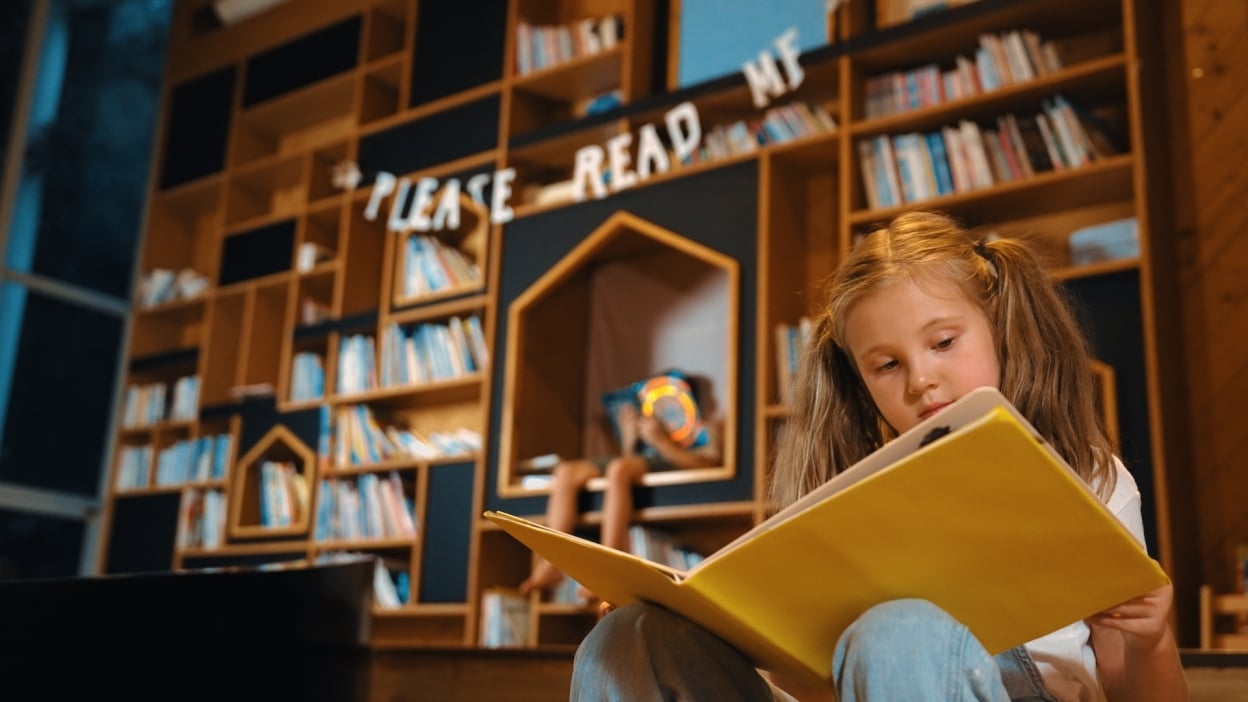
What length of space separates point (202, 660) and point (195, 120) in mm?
4368

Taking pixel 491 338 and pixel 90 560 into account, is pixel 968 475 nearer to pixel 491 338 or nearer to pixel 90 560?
pixel 491 338

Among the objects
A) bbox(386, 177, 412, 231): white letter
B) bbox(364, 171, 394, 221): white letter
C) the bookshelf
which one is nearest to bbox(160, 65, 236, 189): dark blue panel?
the bookshelf

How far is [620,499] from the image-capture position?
11.6 feet

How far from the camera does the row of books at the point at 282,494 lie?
4668mm

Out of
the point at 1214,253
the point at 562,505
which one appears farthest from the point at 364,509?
the point at 1214,253

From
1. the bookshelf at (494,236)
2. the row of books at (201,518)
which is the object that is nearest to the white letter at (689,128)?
the bookshelf at (494,236)

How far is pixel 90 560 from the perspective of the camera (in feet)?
17.3

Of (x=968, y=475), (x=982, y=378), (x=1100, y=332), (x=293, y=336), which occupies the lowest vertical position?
(x=968, y=475)

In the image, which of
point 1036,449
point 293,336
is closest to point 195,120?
point 293,336

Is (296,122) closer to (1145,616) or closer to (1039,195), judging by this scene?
(1039,195)

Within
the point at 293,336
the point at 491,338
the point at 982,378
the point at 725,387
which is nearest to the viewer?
the point at 982,378

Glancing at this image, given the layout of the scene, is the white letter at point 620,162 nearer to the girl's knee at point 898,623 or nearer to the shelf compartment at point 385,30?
the shelf compartment at point 385,30

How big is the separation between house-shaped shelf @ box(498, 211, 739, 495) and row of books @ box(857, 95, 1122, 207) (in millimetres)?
629

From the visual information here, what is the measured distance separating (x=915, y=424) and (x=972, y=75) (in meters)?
2.31
